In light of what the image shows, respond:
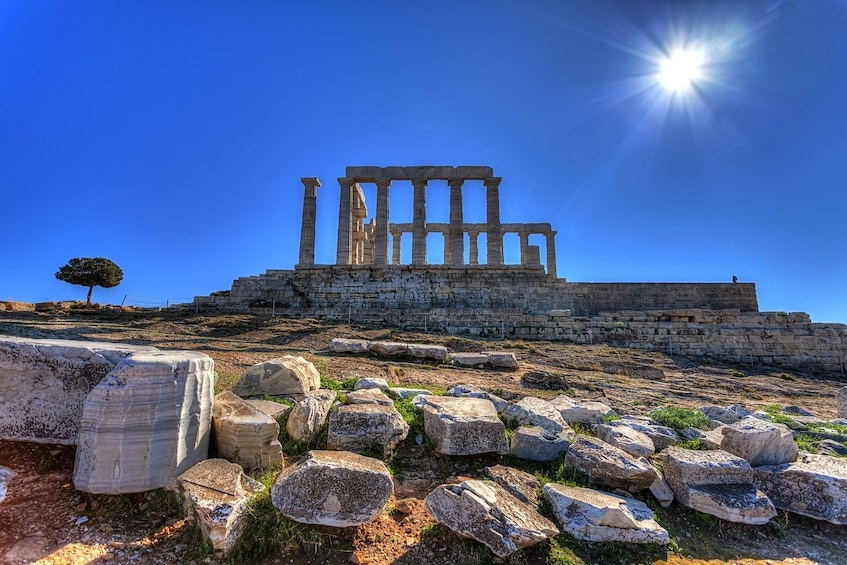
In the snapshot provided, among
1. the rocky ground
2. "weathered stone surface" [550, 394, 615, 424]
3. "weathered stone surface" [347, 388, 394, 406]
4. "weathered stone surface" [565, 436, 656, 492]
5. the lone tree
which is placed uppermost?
the lone tree

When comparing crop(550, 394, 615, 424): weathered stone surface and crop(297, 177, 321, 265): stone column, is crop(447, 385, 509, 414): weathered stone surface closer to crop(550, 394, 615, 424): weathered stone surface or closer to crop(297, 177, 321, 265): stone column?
crop(550, 394, 615, 424): weathered stone surface

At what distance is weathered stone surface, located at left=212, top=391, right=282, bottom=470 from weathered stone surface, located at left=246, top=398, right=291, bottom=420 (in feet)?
2.18

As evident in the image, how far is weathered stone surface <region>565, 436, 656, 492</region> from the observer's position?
4164mm

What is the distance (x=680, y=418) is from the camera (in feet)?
21.0

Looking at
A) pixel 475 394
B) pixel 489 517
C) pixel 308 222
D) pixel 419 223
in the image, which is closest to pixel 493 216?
pixel 419 223

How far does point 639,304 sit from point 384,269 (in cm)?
1452

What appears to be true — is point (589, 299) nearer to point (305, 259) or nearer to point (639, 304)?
point (639, 304)

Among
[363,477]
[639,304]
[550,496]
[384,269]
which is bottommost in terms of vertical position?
[550,496]

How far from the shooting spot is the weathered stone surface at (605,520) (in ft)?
11.4

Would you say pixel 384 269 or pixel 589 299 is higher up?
pixel 384 269

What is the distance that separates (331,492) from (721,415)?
6.61 meters

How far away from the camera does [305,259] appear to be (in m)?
26.3

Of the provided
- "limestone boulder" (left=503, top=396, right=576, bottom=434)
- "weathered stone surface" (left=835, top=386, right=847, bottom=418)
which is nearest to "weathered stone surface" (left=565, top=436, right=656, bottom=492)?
"limestone boulder" (left=503, top=396, right=576, bottom=434)

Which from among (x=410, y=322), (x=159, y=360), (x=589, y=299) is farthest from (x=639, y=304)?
(x=159, y=360)
